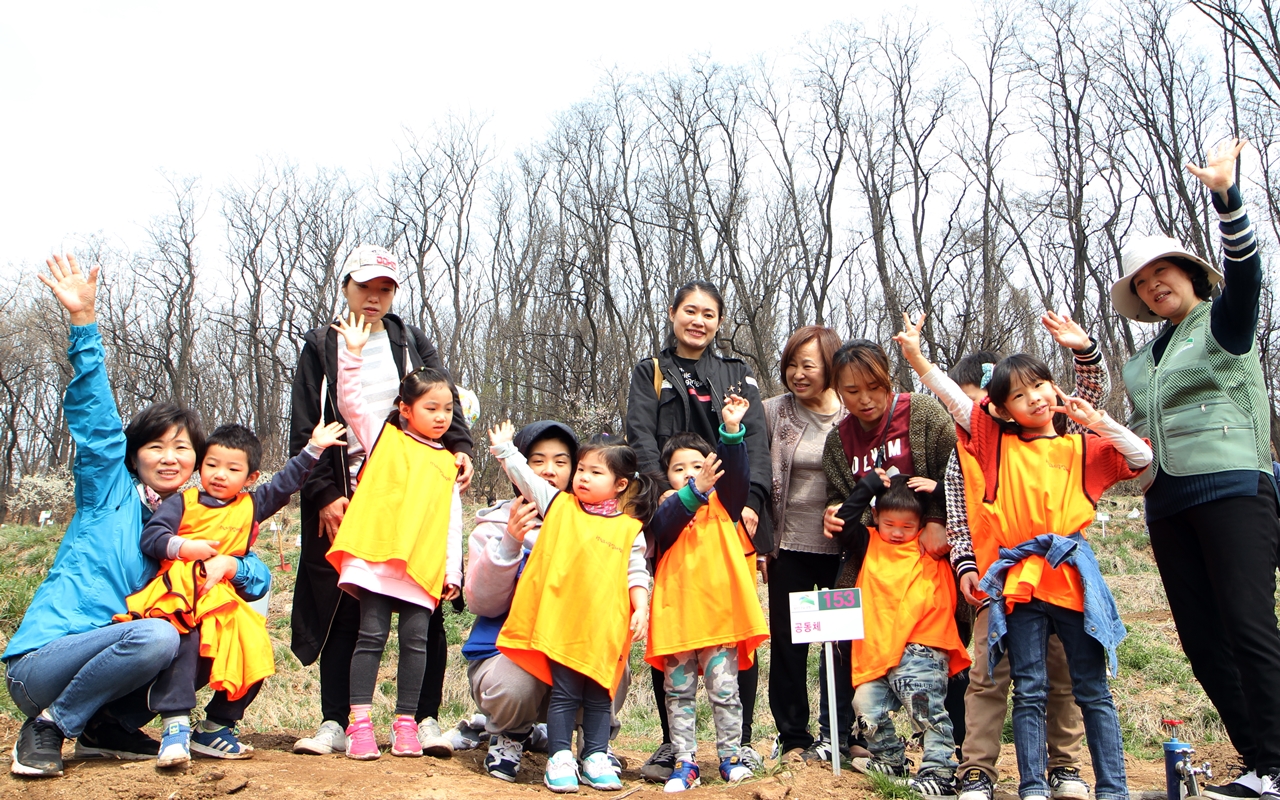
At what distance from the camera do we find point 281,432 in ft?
95.7

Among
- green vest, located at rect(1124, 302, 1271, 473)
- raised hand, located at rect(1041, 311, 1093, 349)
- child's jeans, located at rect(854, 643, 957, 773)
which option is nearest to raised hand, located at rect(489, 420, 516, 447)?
child's jeans, located at rect(854, 643, 957, 773)

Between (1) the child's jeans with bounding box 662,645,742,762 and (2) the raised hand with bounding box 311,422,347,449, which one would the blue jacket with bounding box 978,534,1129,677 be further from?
(2) the raised hand with bounding box 311,422,347,449

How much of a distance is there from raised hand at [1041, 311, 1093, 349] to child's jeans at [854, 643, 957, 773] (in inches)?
56.0

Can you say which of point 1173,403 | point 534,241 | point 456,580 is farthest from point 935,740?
point 534,241

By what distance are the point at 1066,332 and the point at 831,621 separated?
5.17 feet

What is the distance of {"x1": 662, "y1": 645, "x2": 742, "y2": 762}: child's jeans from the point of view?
149 inches

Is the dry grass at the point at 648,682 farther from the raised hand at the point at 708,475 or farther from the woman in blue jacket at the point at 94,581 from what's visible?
the raised hand at the point at 708,475

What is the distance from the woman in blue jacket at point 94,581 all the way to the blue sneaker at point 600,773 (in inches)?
63.8

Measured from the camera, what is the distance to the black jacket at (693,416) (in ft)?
14.4

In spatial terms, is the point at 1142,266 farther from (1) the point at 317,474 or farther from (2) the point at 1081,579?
(1) the point at 317,474

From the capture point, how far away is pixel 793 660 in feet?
14.3

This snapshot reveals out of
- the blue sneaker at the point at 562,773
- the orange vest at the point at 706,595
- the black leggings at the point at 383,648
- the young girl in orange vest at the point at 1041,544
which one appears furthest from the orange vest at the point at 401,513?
the young girl in orange vest at the point at 1041,544

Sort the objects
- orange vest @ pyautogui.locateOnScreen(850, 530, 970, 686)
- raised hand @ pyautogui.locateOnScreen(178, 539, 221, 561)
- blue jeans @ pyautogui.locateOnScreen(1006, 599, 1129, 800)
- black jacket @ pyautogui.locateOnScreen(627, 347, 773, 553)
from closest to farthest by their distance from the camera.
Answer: blue jeans @ pyautogui.locateOnScreen(1006, 599, 1129, 800)
raised hand @ pyautogui.locateOnScreen(178, 539, 221, 561)
orange vest @ pyautogui.locateOnScreen(850, 530, 970, 686)
black jacket @ pyautogui.locateOnScreen(627, 347, 773, 553)

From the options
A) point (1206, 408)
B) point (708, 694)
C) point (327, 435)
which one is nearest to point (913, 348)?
point (1206, 408)
